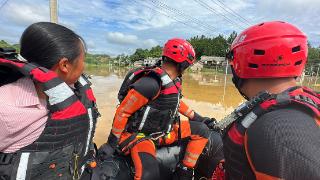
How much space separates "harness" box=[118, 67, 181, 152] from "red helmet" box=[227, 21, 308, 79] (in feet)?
6.47

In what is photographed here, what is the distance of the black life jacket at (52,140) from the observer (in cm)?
172

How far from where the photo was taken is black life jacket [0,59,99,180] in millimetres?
1716

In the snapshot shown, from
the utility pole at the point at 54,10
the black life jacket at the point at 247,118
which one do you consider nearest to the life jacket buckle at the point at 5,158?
the black life jacket at the point at 247,118

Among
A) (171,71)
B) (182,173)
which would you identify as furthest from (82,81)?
(182,173)

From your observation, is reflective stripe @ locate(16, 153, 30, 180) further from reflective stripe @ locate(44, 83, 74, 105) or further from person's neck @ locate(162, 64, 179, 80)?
person's neck @ locate(162, 64, 179, 80)

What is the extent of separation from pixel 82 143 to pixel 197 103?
513 inches

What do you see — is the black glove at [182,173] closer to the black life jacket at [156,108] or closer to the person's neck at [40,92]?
the black life jacket at [156,108]

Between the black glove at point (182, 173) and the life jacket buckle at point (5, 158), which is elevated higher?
the life jacket buckle at point (5, 158)

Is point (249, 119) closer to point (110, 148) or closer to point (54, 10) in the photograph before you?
point (110, 148)

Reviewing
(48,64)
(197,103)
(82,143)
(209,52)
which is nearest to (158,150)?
(82,143)

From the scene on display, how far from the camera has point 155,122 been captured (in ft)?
12.0

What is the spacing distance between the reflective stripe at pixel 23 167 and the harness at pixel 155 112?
72.1 inches

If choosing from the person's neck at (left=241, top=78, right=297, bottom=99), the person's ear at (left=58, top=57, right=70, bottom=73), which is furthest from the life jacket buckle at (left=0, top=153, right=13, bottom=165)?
the person's neck at (left=241, top=78, right=297, bottom=99)

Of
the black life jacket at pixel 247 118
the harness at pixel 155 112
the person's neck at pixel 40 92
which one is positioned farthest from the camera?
the harness at pixel 155 112
